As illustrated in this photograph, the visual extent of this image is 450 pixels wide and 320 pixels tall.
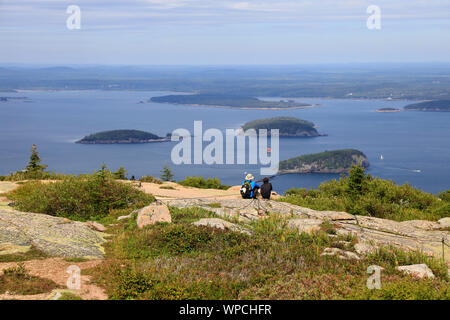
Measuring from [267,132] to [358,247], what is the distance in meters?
187

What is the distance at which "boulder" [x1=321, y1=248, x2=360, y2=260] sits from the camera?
11.7m

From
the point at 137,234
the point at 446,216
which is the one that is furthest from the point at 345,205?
the point at 137,234

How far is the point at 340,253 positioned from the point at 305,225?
2574mm

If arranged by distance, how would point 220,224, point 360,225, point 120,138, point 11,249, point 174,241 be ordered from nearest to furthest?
point 11,249
point 174,241
point 220,224
point 360,225
point 120,138

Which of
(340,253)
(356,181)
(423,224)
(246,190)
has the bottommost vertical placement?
(423,224)

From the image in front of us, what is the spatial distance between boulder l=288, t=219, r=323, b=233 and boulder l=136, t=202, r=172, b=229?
3.81 meters

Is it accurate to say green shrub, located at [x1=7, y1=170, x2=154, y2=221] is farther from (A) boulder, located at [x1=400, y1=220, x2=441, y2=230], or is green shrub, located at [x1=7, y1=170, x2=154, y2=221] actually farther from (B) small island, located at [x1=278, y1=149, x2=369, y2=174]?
(B) small island, located at [x1=278, y1=149, x2=369, y2=174]

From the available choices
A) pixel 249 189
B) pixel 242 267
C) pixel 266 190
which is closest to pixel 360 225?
pixel 266 190

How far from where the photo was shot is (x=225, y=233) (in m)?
13.0

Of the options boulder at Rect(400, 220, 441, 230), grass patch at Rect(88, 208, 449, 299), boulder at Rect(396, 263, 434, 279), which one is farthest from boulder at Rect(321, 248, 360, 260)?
boulder at Rect(400, 220, 441, 230)

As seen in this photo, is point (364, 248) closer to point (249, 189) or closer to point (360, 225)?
point (360, 225)

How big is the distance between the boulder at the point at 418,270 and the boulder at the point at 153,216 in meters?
6.88

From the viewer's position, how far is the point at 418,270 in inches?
422
